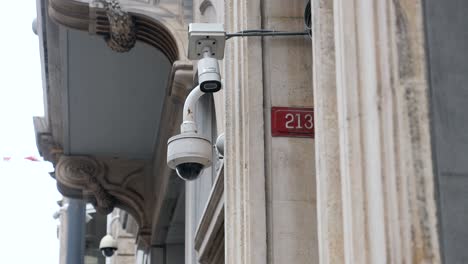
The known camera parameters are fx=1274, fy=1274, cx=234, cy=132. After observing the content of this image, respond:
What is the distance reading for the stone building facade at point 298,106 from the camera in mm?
5328

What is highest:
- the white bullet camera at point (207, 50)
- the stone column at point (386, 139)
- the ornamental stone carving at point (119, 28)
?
the ornamental stone carving at point (119, 28)

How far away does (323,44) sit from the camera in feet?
22.1

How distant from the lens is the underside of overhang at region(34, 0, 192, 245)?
1600cm

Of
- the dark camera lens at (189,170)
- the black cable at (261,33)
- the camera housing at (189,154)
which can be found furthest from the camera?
the dark camera lens at (189,170)

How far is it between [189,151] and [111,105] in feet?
33.7

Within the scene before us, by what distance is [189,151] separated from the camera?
10.2m

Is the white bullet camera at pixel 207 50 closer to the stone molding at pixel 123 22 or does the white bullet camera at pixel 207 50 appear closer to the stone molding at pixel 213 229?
the stone molding at pixel 213 229

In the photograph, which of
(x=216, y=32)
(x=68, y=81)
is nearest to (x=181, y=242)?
(x=68, y=81)

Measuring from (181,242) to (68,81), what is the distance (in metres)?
4.09

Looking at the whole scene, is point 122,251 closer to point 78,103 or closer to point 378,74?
point 78,103

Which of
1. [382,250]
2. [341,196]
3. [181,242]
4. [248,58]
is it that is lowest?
[382,250]

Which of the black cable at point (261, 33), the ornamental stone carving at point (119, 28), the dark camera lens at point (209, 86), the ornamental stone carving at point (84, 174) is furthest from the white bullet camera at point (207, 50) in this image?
the ornamental stone carving at point (84, 174)

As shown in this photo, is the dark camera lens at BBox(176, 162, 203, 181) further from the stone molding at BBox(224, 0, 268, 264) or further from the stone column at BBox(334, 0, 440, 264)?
the stone column at BBox(334, 0, 440, 264)

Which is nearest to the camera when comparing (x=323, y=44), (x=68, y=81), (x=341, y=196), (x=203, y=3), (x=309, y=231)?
(x=341, y=196)
